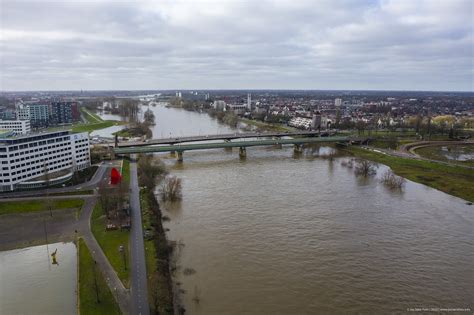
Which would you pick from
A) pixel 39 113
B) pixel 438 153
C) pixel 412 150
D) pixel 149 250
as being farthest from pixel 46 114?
pixel 438 153

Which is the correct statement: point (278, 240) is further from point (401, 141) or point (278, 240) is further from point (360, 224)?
point (401, 141)

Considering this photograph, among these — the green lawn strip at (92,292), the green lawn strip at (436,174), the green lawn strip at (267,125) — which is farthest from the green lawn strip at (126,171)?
the green lawn strip at (267,125)

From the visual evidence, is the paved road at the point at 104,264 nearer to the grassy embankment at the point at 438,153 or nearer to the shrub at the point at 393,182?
the shrub at the point at 393,182

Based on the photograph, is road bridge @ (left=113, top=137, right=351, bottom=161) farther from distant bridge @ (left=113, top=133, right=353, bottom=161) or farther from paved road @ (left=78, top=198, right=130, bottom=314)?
paved road @ (left=78, top=198, right=130, bottom=314)

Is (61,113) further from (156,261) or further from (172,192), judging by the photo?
(156,261)

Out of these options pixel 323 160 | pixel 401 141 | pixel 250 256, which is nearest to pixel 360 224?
pixel 250 256

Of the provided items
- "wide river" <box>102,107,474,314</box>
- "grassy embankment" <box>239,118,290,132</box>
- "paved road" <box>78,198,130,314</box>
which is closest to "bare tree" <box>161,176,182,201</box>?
"wide river" <box>102,107,474,314</box>
